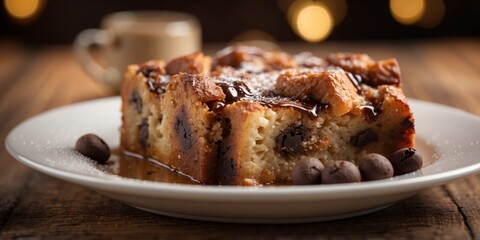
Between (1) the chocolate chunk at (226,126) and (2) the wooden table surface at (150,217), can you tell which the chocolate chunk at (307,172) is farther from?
(1) the chocolate chunk at (226,126)

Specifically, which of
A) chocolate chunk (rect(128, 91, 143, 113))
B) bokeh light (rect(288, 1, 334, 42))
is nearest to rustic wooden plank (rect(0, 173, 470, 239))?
chocolate chunk (rect(128, 91, 143, 113))

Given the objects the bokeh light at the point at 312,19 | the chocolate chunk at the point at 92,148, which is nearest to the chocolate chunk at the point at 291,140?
the chocolate chunk at the point at 92,148

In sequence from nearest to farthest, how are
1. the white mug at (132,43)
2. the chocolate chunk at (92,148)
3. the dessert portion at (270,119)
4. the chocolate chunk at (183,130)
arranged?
the dessert portion at (270,119) < the chocolate chunk at (183,130) < the chocolate chunk at (92,148) < the white mug at (132,43)

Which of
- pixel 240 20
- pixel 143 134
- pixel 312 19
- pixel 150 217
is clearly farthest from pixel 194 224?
pixel 240 20

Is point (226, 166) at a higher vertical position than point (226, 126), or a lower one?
lower

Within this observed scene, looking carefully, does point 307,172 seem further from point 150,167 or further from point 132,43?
point 132,43

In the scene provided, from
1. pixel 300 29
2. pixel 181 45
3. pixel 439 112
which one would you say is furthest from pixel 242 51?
pixel 300 29
